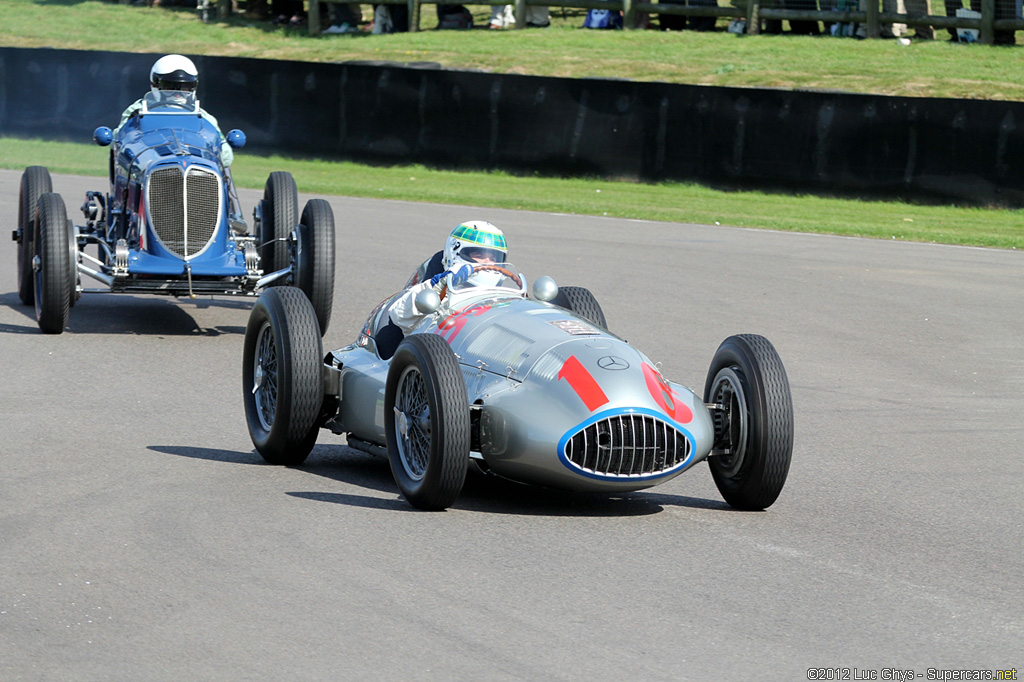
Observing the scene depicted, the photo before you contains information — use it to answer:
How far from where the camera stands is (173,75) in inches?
531

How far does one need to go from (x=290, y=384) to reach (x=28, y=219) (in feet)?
19.3

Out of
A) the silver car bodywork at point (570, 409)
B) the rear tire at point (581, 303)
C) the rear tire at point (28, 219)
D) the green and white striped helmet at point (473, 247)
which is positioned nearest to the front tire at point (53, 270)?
the rear tire at point (28, 219)

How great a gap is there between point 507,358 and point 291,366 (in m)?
1.24

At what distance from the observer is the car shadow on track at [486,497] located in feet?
22.7

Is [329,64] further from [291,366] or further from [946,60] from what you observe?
[291,366]

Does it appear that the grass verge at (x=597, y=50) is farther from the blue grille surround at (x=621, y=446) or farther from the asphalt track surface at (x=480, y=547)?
the blue grille surround at (x=621, y=446)

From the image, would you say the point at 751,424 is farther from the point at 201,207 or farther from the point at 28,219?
the point at 28,219

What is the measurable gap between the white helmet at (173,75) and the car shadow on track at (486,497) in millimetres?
6259

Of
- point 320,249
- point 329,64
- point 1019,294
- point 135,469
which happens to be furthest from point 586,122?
point 135,469

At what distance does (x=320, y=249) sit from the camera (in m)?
11.9

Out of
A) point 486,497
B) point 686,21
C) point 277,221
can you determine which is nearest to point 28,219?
point 277,221

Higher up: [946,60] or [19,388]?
[946,60]

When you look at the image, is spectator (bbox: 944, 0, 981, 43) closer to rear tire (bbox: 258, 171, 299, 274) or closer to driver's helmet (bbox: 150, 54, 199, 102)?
driver's helmet (bbox: 150, 54, 199, 102)

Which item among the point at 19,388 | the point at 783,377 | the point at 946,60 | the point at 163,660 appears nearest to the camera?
the point at 163,660
